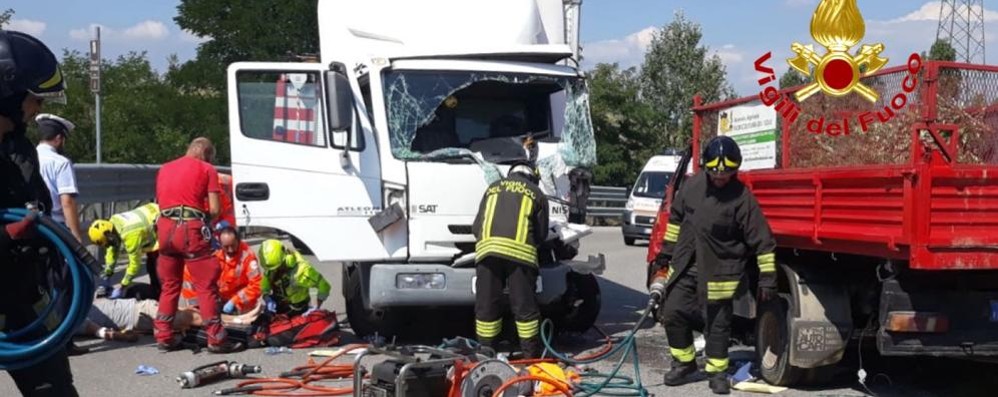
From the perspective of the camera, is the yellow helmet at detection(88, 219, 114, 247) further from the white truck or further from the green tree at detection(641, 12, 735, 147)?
the green tree at detection(641, 12, 735, 147)

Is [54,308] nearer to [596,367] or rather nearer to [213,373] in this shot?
[213,373]

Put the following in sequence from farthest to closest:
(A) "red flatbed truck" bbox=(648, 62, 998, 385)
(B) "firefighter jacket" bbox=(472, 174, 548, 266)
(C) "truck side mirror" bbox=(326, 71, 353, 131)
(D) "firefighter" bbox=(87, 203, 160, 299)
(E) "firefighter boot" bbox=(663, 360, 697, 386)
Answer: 1. (D) "firefighter" bbox=(87, 203, 160, 299)
2. (C) "truck side mirror" bbox=(326, 71, 353, 131)
3. (B) "firefighter jacket" bbox=(472, 174, 548, 266)
4. (E) "firefighter boot" bbox=(663, 360, 697, 386)
5. (A) "red flatbed truck" bbox=(648, 62, 998, 385)

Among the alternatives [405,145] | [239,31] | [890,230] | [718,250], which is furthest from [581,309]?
[239,31]

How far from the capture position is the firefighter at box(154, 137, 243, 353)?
8758 millimetres

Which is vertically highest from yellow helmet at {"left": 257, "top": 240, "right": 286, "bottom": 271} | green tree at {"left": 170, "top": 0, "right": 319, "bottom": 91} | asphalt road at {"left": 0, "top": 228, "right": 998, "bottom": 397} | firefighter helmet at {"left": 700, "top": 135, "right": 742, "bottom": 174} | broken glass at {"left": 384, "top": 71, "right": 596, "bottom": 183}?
green tree at {"left": 170, "top": 0, "right": 319, "bottom": 91}

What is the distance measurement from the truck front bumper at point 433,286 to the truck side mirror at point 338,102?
1141 mm

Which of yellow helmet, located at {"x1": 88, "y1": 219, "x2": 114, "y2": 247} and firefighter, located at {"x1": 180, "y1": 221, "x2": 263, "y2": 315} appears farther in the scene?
yellow helmet, located at {"x1": 88, "y1": 219, "x2": 114, "y2": 247}

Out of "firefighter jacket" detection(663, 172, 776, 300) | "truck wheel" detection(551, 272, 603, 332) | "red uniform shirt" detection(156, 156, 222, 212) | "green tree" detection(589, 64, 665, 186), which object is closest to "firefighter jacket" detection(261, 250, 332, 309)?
"red uniform shirt" detection(156, 156, 222, 212)

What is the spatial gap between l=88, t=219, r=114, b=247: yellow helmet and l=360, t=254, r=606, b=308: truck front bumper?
2.38 meters

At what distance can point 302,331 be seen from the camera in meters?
9.29

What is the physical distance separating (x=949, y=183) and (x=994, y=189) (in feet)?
0.99

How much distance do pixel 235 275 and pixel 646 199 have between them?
12.8 meters

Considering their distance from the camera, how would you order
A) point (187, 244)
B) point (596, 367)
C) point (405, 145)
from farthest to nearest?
point (405, 145) → point (187, 244) → point (596, 367)

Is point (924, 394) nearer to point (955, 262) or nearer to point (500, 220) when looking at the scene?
point (955, 262)
